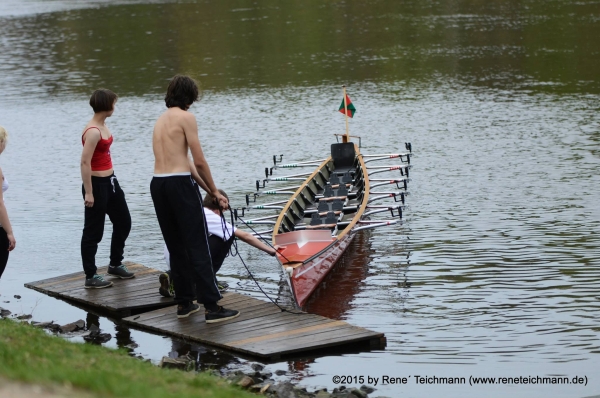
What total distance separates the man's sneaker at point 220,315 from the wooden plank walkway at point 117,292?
1188 millimetres

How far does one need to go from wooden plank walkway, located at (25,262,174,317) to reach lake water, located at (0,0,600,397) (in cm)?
22

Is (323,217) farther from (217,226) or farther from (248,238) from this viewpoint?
(217,226)

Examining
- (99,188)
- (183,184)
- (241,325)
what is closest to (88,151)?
(99,188)

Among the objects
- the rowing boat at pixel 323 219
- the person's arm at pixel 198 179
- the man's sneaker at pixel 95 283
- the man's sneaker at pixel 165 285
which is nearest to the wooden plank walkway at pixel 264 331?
the man's sneaker at pixel 165 285

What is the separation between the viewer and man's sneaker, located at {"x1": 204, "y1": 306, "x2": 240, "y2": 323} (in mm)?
10375

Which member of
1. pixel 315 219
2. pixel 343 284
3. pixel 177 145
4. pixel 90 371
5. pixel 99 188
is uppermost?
pixel 177 145

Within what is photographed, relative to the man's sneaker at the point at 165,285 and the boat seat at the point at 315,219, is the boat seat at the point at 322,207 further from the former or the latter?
the man's sneaker at the point at 165,285

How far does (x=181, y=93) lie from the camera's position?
31.8 feet

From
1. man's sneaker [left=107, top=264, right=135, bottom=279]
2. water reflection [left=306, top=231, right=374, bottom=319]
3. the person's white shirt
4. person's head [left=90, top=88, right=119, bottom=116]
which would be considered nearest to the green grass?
the person's white shirt

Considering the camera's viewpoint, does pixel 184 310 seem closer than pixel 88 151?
Yes

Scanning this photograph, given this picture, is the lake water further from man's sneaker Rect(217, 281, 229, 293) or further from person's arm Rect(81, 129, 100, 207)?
person's arm Rect(81, 129, 100, 207)

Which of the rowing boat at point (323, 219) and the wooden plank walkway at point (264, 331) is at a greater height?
the rowing boat at point (323, 219)

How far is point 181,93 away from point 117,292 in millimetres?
3293

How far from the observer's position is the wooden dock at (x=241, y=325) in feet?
32.0
